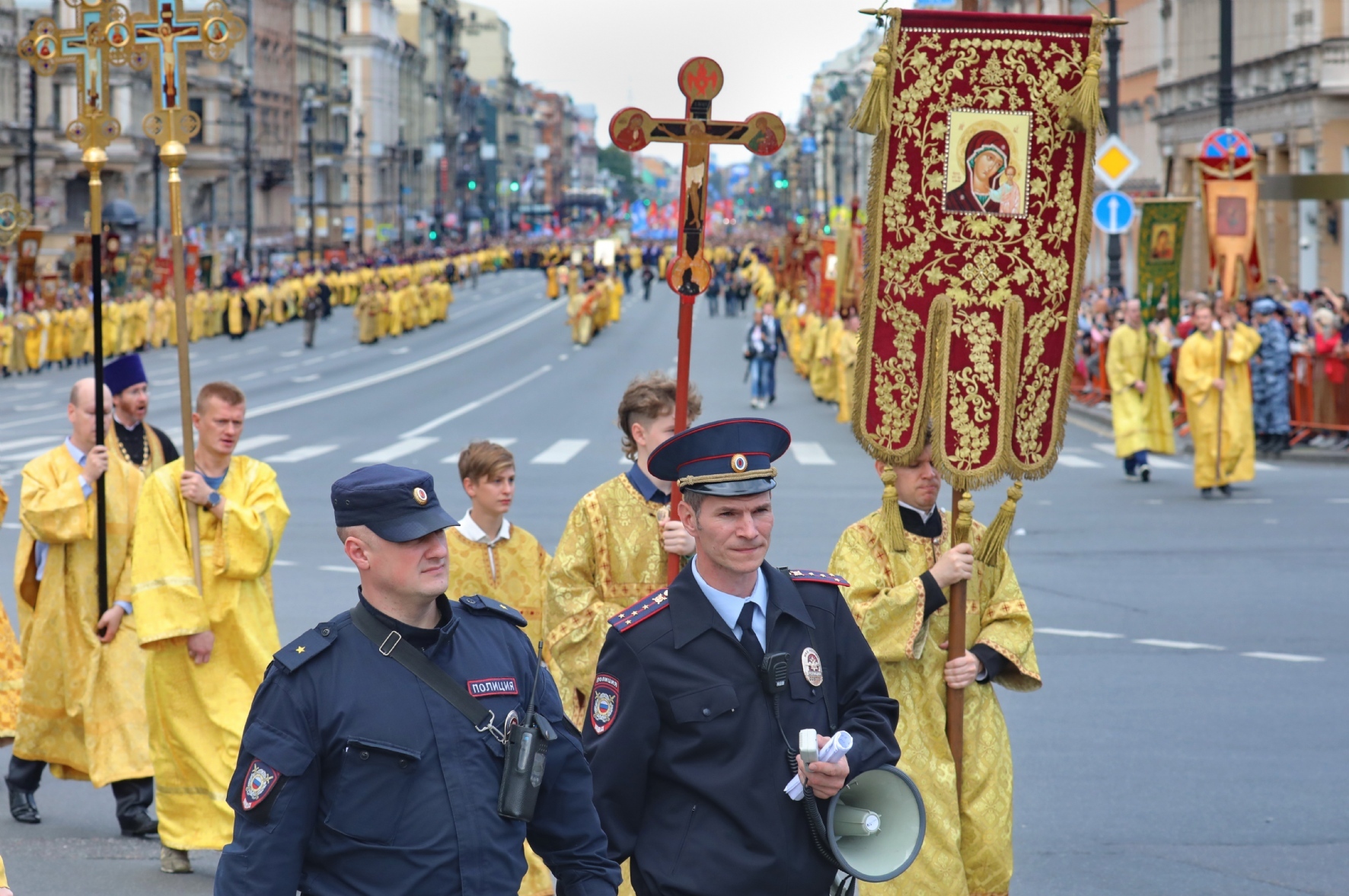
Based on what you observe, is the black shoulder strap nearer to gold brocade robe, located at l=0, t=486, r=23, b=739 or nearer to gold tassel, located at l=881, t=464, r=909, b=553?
gold tassel, located at l=881, t=464, r=909, b=553

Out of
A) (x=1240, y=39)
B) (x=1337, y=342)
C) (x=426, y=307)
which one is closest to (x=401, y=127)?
(x=426, y=307)

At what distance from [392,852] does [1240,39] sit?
42.9 m

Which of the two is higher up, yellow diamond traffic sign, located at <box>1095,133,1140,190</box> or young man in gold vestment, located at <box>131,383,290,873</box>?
yellow diamond traffic sign, located at <box>1095,133,1140,190</box>

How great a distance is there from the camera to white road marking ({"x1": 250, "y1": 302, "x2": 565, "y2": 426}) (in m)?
32.4

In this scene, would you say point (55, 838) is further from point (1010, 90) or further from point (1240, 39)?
point (1240, 39)

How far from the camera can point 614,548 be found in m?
5.76

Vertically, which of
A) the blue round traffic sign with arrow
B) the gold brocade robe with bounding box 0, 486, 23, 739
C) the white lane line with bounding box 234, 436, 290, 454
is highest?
the blue round traffic sign with arrow

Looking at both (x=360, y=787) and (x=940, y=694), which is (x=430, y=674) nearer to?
(x=360, y=787)

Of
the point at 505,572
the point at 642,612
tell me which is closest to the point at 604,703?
the point at 642,612

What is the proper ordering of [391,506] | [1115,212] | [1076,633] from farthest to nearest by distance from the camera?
[1115,212] < [1076,633] < [391,506]

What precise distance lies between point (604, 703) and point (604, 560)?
1752mm

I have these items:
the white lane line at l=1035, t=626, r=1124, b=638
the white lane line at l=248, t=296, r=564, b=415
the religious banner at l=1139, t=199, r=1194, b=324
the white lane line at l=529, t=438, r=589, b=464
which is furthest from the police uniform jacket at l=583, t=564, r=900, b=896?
the white lane line at l=248, t=296, r=564, b=415

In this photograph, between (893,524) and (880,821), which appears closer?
(880,821)

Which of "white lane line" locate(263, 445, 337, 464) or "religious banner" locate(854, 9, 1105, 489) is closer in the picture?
"religious banner" locate(854, 9, 1105, 489)
